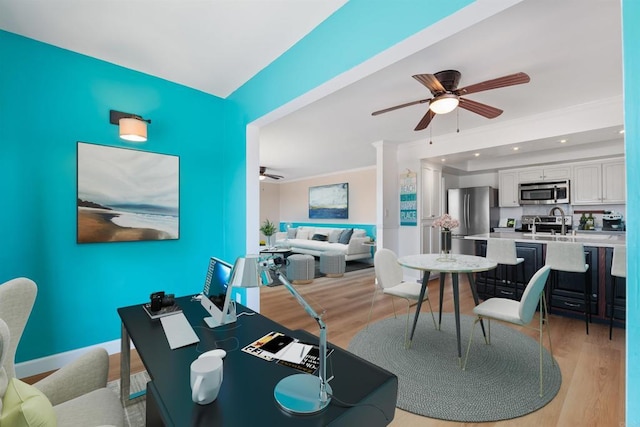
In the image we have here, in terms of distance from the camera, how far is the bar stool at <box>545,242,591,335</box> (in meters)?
2.96

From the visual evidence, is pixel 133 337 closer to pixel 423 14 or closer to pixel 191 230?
pixel 191 230

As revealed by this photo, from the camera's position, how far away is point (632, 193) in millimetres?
867

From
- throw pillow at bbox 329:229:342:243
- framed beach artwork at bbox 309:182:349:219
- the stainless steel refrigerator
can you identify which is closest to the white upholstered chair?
the stainless steel refrigerator

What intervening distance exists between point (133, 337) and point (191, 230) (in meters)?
1.78

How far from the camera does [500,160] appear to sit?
5.66 meters

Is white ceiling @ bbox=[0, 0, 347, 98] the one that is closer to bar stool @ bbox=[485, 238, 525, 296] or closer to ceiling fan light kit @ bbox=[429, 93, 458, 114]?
ceiling fan light kit @ bbox=[429, 93, 458, 114]

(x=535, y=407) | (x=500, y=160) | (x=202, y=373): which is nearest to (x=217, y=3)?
(x=202, y=373)

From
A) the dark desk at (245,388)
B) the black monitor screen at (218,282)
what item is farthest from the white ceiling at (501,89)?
the dark desk at (245,388)

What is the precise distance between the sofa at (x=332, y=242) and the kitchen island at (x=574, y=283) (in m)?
3.18

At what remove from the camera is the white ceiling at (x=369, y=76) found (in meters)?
1.85

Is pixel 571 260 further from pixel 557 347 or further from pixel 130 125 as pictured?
pixel 130 125

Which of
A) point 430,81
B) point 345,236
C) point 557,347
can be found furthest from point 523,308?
point 345,236

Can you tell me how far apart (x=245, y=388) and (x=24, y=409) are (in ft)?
1.91

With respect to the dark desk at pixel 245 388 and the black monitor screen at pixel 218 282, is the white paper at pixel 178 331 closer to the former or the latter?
the dark desk at pixel 245 388
